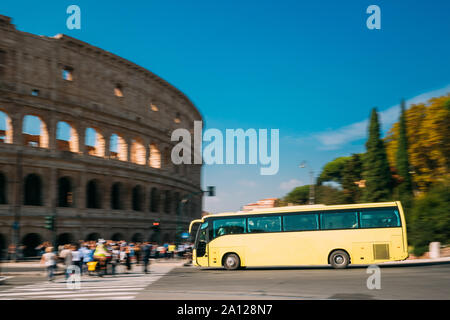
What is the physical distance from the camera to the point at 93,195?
43.8 meters

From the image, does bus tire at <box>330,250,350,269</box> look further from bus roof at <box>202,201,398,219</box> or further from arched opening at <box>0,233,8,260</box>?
arched opening at <box>0,233,8,260</box>

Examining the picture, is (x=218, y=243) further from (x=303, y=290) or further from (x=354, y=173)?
(x=354, y=173)

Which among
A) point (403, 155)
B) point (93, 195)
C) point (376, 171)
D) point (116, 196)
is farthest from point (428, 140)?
point (93, 195)

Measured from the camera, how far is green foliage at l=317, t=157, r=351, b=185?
10042 cm

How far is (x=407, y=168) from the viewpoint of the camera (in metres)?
44.9

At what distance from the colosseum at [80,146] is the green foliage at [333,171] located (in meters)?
57.3

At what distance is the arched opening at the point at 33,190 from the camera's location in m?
38.3

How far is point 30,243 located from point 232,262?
2304cm

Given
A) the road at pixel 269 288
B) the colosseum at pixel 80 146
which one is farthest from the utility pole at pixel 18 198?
the road at pixel 269 288

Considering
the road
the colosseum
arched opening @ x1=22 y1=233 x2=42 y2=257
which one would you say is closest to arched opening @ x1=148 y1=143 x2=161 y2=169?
the colosseum

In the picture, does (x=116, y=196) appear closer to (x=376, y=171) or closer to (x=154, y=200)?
(x=154, y=200)

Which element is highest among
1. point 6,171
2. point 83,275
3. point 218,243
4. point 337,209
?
point 6,171

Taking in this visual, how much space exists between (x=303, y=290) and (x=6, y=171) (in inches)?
1170
